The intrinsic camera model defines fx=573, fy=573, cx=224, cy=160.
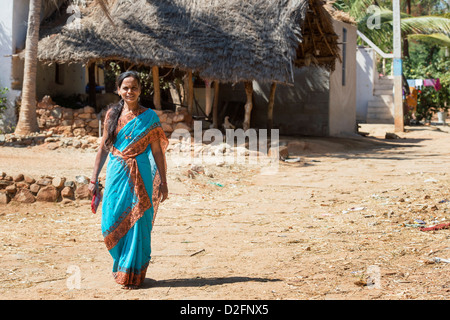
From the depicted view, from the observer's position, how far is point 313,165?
11.1 metres

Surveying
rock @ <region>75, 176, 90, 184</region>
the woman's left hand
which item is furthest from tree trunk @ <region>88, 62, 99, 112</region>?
the woman's left hand

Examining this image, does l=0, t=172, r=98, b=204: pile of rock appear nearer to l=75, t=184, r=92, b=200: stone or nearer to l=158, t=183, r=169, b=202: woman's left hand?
l=75, t=184, r=92, b=200: stone

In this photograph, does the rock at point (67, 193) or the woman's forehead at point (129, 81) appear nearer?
the woman's forehead at point (129, 81)

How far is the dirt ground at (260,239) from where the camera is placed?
12.4 ft

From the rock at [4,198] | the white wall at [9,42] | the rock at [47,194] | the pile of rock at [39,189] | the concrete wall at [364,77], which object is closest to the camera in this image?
the rock at [4,198]

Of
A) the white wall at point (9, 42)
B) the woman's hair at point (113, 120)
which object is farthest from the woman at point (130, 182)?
the white wall at point (9, 42)

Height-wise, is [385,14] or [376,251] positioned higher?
[385,14]

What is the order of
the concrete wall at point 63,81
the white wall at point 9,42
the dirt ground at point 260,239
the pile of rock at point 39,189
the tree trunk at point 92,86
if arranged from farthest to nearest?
the tree trunk at point 92,86
the concrete wall at point 63,81
the white wall at point 9,42
the pile of rock at point 39,189
the dirt ground at point 260,239

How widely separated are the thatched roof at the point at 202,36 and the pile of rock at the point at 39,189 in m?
5.61

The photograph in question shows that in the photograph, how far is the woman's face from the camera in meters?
3.97

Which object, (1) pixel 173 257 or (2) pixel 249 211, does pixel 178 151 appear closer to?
(2) pixel 249 211

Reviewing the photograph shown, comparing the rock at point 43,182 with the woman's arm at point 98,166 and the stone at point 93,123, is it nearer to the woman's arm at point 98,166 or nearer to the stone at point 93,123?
the woman's arm at point 98,166
